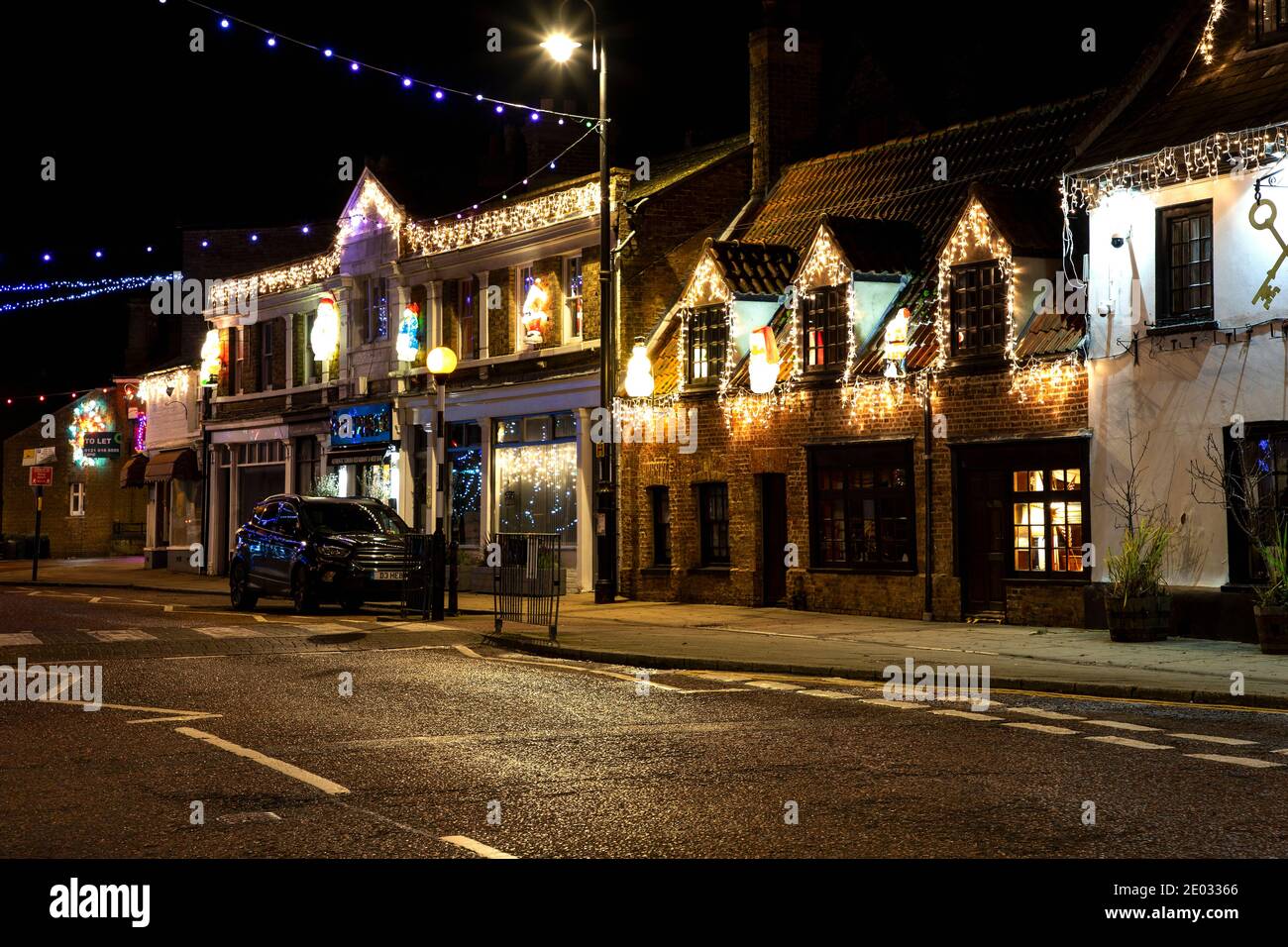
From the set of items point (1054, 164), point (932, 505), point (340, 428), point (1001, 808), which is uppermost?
point (1054, 164)

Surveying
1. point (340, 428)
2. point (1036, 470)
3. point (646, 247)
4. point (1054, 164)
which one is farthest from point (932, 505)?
point (340, 428)

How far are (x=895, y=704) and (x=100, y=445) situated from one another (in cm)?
4964

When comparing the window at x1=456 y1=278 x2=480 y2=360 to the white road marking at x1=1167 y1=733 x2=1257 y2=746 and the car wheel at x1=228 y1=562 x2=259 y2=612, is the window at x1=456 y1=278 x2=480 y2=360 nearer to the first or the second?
the car wheel at x1=228 y1=562 x2=259 y2=612

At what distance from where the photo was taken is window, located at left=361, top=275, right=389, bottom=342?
40219 millimetres

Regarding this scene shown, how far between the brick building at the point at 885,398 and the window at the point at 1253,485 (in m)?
2.25

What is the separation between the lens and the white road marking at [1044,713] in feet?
41.7

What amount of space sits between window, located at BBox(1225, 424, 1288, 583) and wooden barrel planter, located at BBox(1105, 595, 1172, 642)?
1.09 m

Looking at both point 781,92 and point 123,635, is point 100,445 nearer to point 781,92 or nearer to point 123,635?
point 781,92

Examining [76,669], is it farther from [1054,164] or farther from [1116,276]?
[1054,164]

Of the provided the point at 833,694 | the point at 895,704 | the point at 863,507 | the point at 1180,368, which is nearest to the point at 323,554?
the point at 863,507

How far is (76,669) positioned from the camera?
1672 cm

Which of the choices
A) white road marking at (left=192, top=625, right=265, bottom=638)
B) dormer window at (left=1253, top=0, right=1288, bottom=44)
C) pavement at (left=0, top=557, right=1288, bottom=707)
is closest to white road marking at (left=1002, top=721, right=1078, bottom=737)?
pavement at (left=0, top=557, right=1288, bottom=707)

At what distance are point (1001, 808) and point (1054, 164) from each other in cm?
1739

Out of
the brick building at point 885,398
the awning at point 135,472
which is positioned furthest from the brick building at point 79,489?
the brick building at point 885,398
